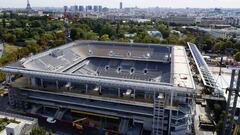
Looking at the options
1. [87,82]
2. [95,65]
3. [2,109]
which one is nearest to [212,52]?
[95,65]

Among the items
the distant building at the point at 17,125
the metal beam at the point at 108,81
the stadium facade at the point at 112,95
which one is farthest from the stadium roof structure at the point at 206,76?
the distant building at the point at 17,125

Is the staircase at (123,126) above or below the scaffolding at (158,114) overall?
below

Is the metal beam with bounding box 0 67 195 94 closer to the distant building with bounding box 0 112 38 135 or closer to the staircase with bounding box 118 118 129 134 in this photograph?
the staircase with bounding box 118 118 129 134

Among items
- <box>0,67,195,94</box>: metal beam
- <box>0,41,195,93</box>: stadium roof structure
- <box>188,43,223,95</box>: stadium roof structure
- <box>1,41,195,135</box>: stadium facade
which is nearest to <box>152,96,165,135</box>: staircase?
<box>1,41,195,135</box>: stadium facade

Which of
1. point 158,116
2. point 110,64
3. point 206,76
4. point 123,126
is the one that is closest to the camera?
point 158,116

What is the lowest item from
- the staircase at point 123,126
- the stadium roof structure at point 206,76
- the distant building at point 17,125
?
the staircase at point 123,126

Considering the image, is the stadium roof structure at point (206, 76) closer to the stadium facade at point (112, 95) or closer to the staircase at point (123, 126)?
the stadium facade at point (112, 95)

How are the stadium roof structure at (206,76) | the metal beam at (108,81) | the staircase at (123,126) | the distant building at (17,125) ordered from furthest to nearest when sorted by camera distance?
1. the stadium roof structure at (206,76)
2. the staircase at (123,126)
3. the metal beam at (108,81)
4. the distant building at (17,125)

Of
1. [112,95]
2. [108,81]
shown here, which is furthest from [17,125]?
[112,95]

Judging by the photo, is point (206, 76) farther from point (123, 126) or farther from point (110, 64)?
point (110, 64)
